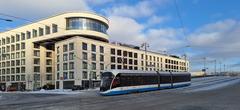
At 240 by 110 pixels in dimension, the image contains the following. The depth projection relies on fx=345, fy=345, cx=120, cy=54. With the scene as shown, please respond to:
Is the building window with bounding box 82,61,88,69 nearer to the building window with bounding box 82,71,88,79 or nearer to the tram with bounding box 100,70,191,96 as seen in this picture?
the building window with bounding box 82,71,88,79

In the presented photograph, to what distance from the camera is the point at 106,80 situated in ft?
129

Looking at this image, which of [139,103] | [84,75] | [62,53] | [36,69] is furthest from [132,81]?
[36,69]

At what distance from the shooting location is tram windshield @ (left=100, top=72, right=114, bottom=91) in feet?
128

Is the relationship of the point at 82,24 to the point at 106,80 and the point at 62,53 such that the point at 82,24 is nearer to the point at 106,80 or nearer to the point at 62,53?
the point at 62,53

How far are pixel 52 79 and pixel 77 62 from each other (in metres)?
22.6

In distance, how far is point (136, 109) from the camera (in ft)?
64.8

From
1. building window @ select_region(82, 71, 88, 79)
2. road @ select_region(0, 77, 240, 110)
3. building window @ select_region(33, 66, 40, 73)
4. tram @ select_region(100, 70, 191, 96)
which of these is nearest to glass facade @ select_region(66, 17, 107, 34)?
building window @ select_region(82, 71, 88, 79)

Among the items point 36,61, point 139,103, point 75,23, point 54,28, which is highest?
point 75,23

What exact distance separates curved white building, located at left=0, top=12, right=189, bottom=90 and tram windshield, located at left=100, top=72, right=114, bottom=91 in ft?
150

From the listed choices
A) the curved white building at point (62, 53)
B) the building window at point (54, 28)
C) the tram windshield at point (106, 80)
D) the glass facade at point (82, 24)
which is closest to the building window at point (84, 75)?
the curved white building at point (62, 53)

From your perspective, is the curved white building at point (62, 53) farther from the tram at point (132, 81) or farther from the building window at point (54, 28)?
the tram at point (132, 81)

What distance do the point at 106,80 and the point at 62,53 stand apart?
200 feet

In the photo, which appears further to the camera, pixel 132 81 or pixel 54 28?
pixel 54 28

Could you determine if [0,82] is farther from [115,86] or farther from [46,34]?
[115,86]
